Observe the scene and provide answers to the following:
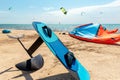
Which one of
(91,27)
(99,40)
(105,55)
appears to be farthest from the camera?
(91,27)

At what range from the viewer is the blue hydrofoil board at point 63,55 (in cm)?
571

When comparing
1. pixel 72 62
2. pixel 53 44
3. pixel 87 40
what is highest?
pixel 53 44

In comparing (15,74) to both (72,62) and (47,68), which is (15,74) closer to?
(47,68)

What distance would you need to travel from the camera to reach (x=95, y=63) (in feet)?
26.6

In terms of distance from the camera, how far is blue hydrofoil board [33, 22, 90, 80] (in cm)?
571

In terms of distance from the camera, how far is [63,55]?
6180 mm

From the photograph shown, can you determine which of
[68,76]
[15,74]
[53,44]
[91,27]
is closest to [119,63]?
[68,76]

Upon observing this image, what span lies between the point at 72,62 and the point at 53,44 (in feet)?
2.97

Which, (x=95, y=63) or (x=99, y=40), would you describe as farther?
(x=99, y=40)

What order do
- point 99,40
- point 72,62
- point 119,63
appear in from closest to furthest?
point 72,62 < point 119,63 < point 99,40

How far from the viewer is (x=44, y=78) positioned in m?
6.39

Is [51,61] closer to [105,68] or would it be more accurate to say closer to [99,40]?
[105,68]

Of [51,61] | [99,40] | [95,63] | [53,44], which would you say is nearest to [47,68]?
[51,61]

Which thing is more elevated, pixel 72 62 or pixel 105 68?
pixel 72 62
